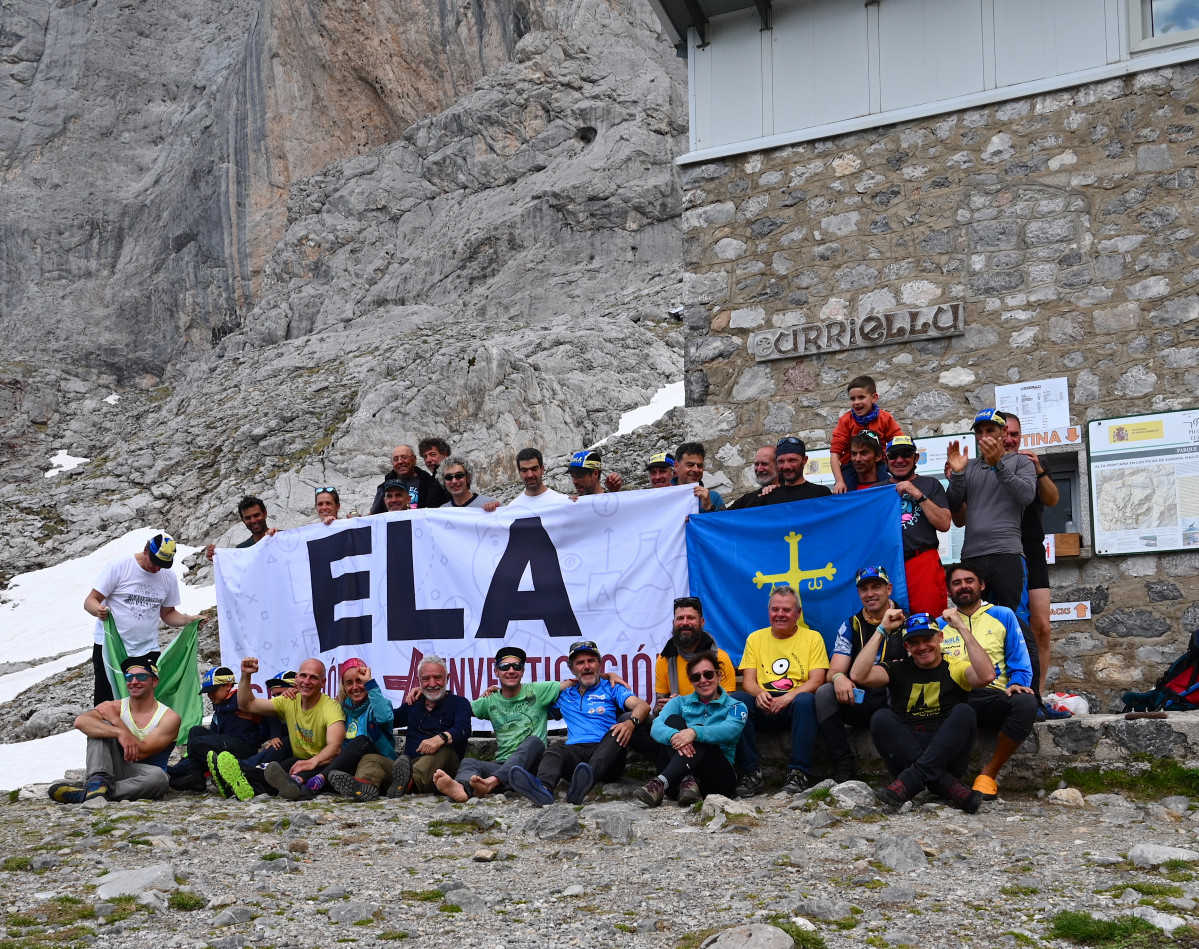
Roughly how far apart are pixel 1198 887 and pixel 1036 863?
637 mm

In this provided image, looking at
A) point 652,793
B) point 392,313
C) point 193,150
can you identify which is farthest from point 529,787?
point 193,150

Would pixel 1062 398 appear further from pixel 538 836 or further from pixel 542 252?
pixel 542 252

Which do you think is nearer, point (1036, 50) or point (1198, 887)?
point (1198, 887)

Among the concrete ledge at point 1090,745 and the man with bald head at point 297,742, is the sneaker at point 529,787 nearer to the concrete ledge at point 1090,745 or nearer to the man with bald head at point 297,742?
the man with bald head at point 297,742

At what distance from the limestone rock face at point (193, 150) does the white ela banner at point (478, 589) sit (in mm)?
34266

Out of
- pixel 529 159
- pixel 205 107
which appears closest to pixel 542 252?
pixel 529 159

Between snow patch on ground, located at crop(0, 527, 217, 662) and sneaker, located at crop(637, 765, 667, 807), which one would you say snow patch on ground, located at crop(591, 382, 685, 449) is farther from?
sneaker, located at crop(637, 765, 667, 807)

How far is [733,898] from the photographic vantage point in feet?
15.0

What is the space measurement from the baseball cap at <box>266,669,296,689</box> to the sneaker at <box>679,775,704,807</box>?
3090mm

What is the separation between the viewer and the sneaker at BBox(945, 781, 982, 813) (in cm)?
591

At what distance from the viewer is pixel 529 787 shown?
6973 millimetres

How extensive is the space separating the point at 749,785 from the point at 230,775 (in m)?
3.39

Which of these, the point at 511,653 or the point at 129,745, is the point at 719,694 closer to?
the point at 511,653

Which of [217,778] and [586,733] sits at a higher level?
[586,733]
